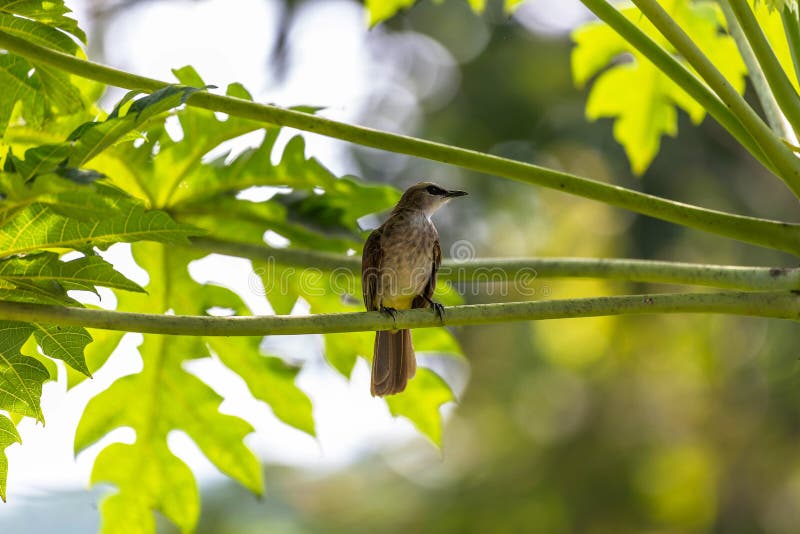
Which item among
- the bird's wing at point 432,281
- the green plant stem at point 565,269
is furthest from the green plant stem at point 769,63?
the bird's wing at point 432,281

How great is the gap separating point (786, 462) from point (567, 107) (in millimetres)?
6185

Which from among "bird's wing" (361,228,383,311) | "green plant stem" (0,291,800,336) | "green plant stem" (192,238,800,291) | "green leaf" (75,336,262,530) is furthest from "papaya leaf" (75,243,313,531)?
"green plant stem" (0,291,800,336)

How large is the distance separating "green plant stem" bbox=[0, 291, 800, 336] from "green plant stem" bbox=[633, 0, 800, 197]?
390 mm

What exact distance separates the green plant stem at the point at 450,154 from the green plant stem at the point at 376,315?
0.87 feet

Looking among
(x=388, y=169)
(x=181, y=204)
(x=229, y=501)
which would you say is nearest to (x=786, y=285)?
(x=181, y=204)

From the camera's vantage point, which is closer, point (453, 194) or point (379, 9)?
point (379, 9)

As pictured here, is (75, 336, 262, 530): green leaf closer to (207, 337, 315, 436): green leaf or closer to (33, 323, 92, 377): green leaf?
A: (207, 337, 315, 436): green leaf

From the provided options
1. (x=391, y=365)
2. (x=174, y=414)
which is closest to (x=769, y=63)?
(x=391, y=365)

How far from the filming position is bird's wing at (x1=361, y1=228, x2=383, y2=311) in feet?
13.0

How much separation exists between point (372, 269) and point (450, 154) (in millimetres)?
1826

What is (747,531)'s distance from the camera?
1296 cm

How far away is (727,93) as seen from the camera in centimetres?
254

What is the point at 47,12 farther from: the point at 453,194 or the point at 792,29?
the point at 453,194

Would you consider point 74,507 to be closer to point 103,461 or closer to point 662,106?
point 103,461
